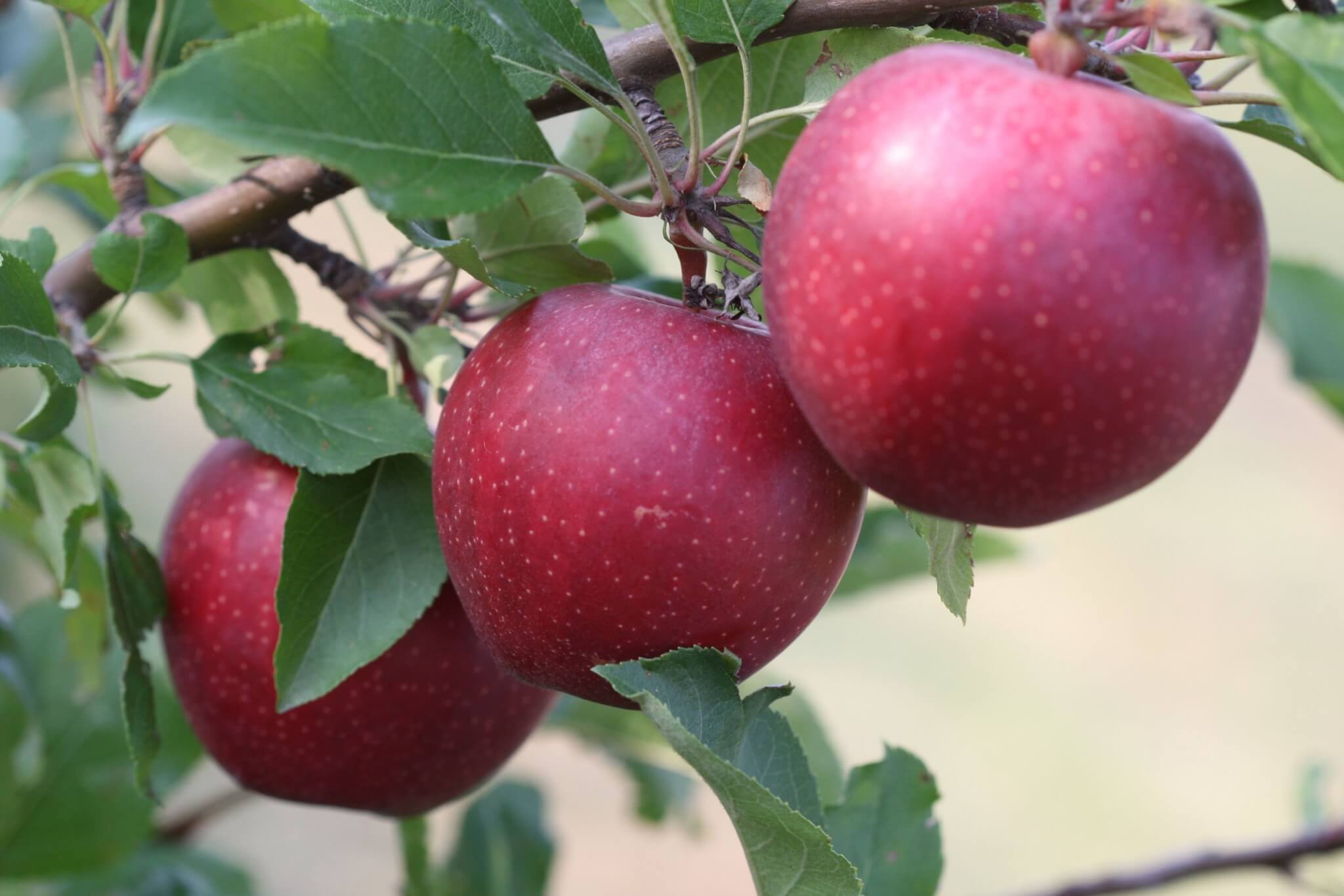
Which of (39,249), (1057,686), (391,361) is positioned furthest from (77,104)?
(1057,686)

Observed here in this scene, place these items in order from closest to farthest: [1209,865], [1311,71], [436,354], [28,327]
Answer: [1311,71], [28,327], [436,354], [1209,865]

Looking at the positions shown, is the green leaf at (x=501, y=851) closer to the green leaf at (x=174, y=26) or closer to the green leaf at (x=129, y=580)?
the green leaf at (x=129, y=580)

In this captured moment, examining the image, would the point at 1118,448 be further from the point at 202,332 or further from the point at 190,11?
the point at 202,332

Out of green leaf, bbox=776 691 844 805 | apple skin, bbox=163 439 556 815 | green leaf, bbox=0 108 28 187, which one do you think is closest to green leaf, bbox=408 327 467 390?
apple skin, bbox=163 439 556 815

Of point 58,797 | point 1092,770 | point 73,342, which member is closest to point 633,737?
point 58,797

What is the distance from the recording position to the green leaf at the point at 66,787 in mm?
943

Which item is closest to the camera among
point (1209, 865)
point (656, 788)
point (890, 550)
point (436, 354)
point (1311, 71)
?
point (1311, 71)

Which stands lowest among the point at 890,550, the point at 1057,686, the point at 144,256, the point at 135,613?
the point at 1057,686

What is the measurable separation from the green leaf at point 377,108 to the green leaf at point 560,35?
2cm

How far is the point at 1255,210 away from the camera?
1.28 ft

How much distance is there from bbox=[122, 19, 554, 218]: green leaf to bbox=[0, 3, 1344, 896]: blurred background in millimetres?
1724

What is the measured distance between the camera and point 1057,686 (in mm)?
2805

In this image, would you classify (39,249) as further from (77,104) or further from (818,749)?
(818,749)

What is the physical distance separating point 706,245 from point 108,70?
16.3 inches
